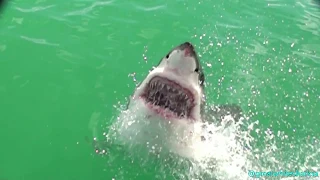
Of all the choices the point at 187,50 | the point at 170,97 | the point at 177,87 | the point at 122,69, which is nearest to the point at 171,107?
the point at 170,97

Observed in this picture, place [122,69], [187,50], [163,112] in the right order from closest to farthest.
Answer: [163,112]
[187,50]
[122,69]

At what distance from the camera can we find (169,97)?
14.4ft

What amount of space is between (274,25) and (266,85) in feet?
7.55

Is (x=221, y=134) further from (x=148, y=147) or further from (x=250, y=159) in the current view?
(x=148, y=147)

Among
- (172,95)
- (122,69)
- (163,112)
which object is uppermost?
(172,95)

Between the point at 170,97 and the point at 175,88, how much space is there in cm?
11

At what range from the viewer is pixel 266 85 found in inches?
281

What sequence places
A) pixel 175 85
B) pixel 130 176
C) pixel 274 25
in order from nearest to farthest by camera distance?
pixel 175 85
pixel 130 176
pixel 274 25

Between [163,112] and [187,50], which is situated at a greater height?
[187,50]

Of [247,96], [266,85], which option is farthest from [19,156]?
[266,85]

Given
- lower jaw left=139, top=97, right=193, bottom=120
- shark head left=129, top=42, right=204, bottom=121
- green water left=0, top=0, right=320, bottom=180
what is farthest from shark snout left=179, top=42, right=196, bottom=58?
green water left=0, top=0, right=320, bottom=180

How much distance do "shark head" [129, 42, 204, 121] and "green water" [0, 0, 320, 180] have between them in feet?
2.89

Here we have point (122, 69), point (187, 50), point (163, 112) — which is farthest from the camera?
point (122, 69)

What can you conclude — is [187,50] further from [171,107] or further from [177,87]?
[171,107]
